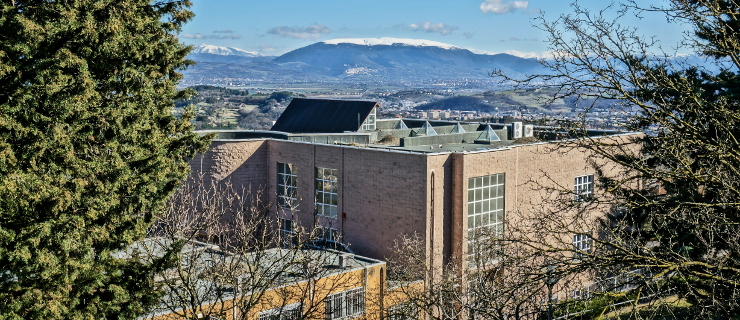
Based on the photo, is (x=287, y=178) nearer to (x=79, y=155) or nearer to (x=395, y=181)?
(x=395, y=181)

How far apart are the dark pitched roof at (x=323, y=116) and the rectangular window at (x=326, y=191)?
50.0ft

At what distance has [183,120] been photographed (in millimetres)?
21422

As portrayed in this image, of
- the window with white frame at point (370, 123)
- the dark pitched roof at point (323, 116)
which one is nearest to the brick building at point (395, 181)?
the window with white frame at point (370, 123)

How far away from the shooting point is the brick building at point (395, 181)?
33.0 meters

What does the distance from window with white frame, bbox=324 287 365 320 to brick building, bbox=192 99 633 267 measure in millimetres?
3149

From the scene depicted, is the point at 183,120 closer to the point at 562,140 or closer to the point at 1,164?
the point at 1,164

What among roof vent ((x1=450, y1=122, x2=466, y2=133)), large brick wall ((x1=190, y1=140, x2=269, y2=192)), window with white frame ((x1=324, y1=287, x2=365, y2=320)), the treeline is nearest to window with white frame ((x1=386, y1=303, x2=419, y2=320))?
window with white frame ((x1=324, y1=287, x2=365, y2=320))

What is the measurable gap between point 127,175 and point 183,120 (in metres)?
3.15

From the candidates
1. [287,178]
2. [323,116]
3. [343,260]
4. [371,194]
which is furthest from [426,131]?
[343,260]

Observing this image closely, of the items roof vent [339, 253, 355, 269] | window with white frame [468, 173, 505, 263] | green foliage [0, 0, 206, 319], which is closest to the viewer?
green foliage [0, 0, 206, 319]

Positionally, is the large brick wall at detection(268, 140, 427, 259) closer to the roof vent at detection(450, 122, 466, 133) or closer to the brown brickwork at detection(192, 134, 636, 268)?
the brown brickwork at detection(192, 134, 636, 268)

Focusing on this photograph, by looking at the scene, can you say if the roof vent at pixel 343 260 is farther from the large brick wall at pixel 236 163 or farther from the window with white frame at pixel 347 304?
the large brick wall at pixel 236 163

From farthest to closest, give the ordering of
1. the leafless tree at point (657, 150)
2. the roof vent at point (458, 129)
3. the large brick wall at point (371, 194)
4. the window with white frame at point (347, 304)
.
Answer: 1. the roof vent at point (458, 129)
2. the large brick wall at point (371, 194)
3. the window with white frame at point (347, 304)
4. the leafless tree at point (657, 150)

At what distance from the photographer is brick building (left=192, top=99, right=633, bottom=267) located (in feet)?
108
